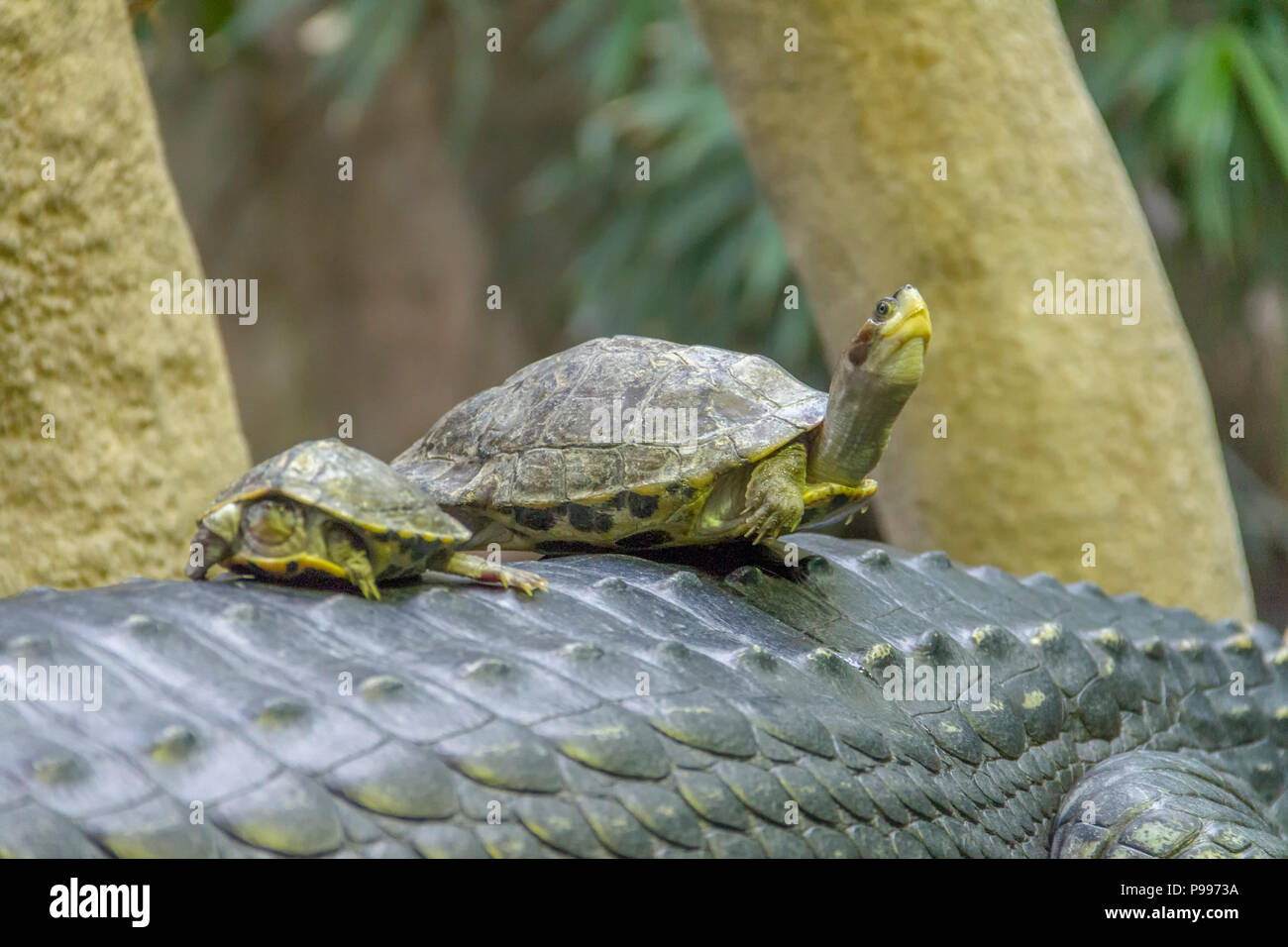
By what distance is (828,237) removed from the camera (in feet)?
10.6

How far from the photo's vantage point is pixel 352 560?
1392 millimetres

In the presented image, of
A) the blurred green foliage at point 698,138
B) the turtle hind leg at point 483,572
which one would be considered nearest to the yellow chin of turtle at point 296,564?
the turtle hind leg at point 483,572

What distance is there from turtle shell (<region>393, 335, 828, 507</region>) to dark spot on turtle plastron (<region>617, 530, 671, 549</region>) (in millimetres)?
105

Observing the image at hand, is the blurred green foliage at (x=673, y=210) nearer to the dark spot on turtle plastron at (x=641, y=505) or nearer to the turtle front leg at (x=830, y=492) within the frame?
the turtle front leg at (x=830, y=492)

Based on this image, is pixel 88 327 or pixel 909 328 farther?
pixel 88 327

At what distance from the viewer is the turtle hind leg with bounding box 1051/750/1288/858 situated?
1.58 m

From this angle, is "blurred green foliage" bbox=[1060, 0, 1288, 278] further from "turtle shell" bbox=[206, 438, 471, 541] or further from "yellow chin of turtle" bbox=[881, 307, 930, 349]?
"turtle shell" bbox=[206, 438, 471, 541]

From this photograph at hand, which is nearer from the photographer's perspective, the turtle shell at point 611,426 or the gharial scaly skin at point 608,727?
the gharial scaly skin at point 608,727

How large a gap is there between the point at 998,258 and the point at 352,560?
2174 millimetres

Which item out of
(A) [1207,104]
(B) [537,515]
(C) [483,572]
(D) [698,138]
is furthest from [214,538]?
(D) [698,138]

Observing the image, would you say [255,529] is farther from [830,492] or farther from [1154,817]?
[1154,817]

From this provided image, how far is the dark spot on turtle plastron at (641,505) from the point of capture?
5.14 feet

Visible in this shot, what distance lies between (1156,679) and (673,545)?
818 mm

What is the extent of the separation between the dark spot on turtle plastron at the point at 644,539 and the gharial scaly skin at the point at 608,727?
3 cm
